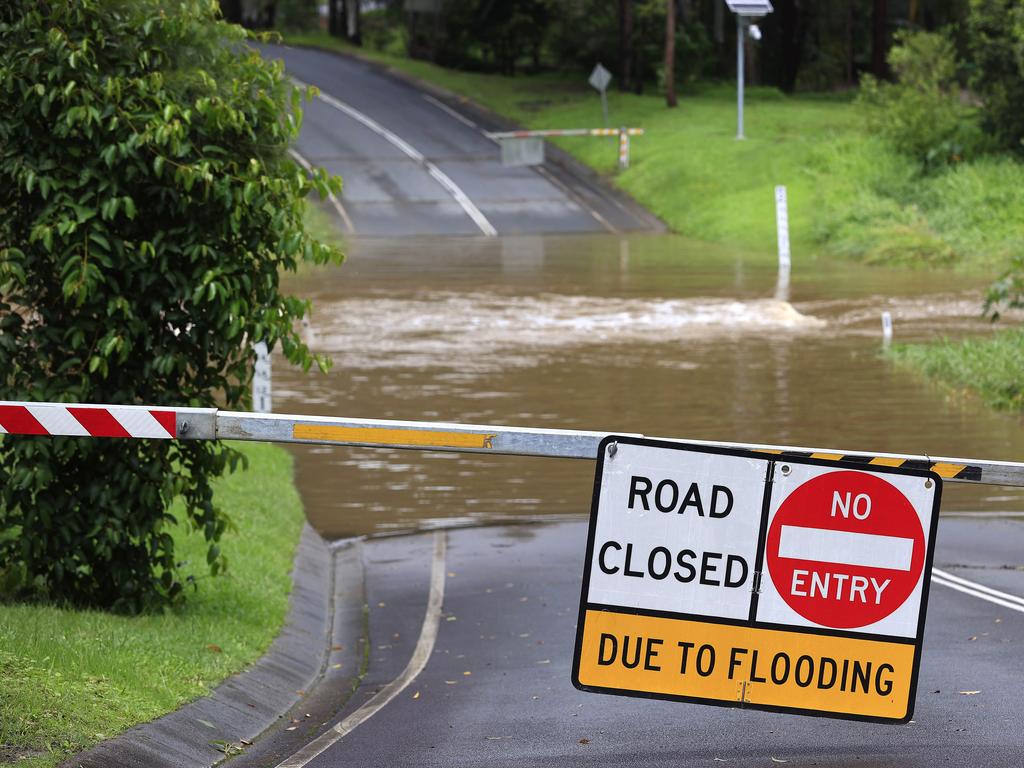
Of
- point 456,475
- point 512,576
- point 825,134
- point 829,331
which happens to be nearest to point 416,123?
point 825,134

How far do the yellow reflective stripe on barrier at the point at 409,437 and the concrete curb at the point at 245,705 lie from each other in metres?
1.53

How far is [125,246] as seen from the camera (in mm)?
8828

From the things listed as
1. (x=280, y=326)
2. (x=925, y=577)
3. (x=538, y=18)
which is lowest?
(x=925, y=577)

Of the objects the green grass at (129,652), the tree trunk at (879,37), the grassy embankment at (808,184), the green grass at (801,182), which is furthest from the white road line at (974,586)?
the tree trunk at (879,37)

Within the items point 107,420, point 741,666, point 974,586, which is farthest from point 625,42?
point 741,666

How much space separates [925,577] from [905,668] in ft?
1.25

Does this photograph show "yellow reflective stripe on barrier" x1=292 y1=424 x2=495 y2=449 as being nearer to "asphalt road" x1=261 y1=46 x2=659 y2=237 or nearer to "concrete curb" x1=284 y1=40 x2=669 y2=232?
"asphalt road" x1=261 y1=46 x2=659 y2=237

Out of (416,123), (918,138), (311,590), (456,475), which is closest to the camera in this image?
(311,590)

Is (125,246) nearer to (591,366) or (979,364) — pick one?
(591,366)

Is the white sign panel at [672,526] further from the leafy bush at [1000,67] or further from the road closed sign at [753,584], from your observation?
the leafy bush at [1000,67]

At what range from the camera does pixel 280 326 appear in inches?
366

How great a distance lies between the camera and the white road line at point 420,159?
39594 mm

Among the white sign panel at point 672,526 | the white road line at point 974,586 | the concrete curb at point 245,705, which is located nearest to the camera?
the white sign panel at point 672,526

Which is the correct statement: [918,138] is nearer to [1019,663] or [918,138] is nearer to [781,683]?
[1019,663]
